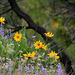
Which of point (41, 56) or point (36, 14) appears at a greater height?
point (41, 56)

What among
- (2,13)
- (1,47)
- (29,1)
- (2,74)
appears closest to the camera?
(2,74)

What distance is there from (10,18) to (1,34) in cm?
194

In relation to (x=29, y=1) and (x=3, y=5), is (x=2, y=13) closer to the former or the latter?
(x=3, y=5)

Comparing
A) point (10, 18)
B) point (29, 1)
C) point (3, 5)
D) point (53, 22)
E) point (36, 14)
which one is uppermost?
point (3, 5)

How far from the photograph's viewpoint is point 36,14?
9.97 m

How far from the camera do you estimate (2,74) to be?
6.83 ft

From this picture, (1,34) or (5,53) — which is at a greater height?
(1,34)

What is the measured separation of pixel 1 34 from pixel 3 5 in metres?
2.23

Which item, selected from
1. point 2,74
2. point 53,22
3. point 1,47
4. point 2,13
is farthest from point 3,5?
point 53,22

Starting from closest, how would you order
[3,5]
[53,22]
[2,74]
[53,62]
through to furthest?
[2,74], [53,62], [3,5], [53,22]

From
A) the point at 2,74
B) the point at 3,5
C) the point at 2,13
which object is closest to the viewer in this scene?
the point at 2,74

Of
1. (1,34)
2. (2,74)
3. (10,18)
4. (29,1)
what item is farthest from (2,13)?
(29,1)

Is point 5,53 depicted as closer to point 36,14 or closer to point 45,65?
point 45,65

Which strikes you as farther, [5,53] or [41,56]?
[41,56]
